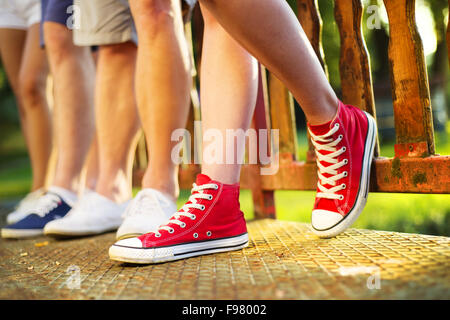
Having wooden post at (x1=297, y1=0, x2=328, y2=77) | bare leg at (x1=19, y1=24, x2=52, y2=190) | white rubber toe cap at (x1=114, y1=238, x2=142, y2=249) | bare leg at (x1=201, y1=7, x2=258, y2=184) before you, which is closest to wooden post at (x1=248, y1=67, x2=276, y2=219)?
wooden post at (x1=297, y1=0, x2=328, y2=77)

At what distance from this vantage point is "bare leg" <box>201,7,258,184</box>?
1.17 metres

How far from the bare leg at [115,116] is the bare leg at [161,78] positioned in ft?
1.03

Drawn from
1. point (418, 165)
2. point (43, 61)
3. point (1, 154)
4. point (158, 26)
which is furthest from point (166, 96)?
point (1, 154)

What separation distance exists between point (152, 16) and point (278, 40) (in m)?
0.58

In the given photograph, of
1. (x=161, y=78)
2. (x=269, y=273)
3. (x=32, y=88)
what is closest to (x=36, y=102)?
(x=32, y=88)

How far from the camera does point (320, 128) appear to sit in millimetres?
1188

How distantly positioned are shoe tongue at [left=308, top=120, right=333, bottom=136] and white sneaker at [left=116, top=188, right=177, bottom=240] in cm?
50

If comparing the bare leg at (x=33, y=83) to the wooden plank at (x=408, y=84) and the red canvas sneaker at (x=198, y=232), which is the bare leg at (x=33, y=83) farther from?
the wooden plank at (x=408, y=84)

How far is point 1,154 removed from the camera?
49.7 feet

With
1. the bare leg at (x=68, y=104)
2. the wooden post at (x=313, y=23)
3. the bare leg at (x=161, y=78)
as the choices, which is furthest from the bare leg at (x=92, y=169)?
the wooden post at (x=313, y=23)

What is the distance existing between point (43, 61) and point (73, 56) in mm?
503

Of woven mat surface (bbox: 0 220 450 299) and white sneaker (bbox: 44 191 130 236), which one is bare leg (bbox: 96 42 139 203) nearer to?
white sneaker (bbox: 44 191 130 236)

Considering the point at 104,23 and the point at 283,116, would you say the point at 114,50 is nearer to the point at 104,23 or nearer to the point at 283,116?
the point at 104,23

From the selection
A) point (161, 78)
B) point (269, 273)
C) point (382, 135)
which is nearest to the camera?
point (269, 273)
